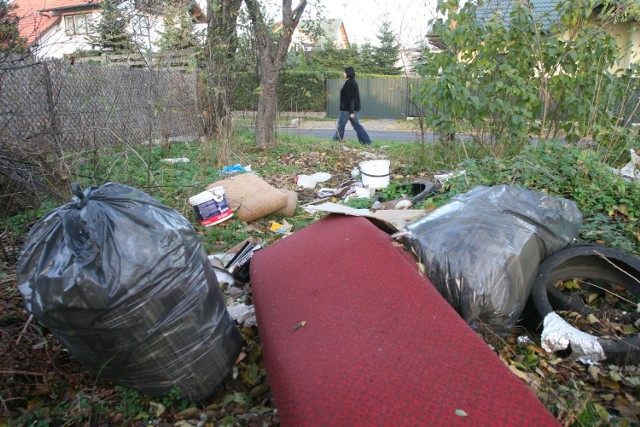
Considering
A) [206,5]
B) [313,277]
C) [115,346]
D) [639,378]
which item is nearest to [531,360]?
[639,378]

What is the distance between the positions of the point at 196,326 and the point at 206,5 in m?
7.50

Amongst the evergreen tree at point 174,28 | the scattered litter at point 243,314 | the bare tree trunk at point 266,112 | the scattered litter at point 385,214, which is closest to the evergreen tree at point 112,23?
the evergreen tree at point 174,28

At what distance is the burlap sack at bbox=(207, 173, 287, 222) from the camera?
3945 millimetres

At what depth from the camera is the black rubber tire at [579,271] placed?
7.24 feet

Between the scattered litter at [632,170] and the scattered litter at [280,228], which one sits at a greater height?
the scattered litter at [632,170]

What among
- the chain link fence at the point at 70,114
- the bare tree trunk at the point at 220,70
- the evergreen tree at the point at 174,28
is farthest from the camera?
the bare tree trunk at the point at 220,70

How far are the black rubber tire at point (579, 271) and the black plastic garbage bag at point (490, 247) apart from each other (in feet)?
0.19

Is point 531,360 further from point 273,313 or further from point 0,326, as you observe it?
A: point 0,326

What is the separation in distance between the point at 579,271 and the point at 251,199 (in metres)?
2.75

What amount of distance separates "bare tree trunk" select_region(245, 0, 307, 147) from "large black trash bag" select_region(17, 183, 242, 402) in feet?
20.1

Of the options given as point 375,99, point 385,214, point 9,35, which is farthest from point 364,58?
point 385,214

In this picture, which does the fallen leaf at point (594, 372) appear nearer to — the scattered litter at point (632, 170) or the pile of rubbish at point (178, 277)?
the pile of rubbish at point (178, 277)

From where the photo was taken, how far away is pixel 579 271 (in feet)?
8.18

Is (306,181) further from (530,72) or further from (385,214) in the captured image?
(530,72)
